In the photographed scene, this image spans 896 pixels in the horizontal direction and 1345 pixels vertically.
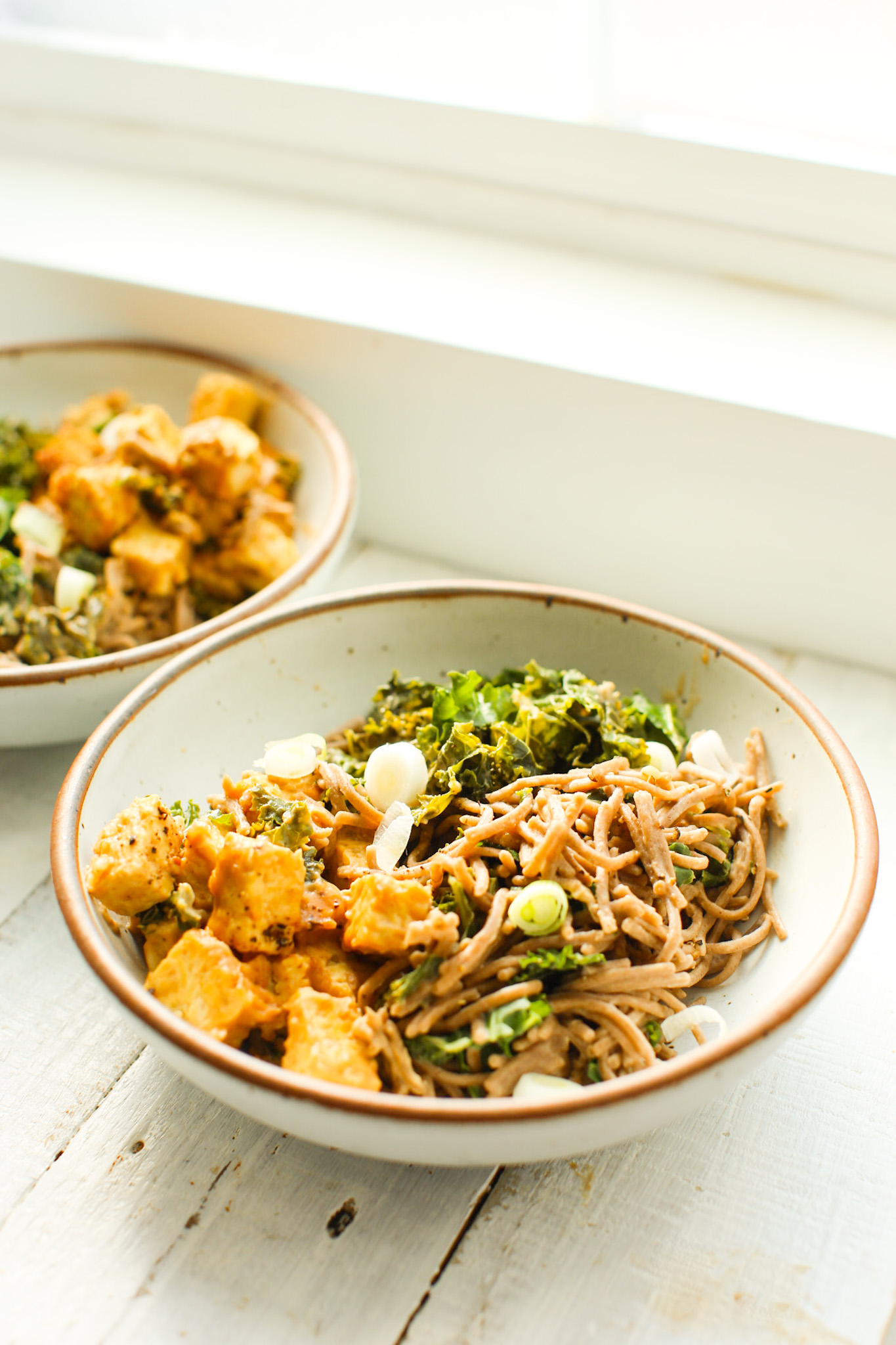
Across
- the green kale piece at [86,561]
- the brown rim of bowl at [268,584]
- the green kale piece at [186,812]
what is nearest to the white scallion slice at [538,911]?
the green kale piece at [186,812]

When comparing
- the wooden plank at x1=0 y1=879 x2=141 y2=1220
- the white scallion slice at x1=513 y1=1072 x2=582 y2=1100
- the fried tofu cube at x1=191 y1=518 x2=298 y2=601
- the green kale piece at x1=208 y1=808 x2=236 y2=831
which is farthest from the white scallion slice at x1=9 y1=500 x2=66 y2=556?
the white scallion slice at x1=513 y1=1072 x2=582 y2=1100

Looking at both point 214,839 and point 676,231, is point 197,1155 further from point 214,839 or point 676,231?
point 676,231

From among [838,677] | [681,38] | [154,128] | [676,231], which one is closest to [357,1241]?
[838,677]

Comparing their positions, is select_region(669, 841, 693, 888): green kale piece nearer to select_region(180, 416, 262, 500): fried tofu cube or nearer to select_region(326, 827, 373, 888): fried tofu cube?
select_region(326, 827, 373, 888): fried tofu cube

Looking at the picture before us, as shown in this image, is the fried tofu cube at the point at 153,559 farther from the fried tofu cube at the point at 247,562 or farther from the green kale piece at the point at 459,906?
the green kale piece at the point at 459,906

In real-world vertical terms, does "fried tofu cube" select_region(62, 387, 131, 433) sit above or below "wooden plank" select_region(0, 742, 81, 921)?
above
